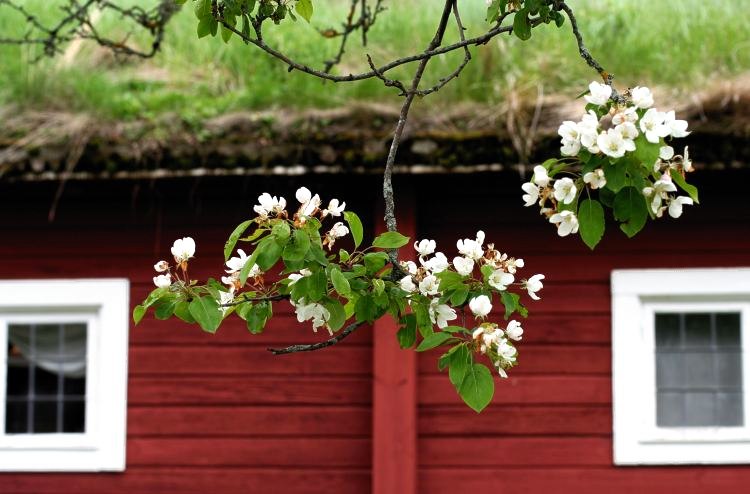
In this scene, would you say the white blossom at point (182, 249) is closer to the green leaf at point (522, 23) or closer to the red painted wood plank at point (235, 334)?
the green leaf at point (522, 23)

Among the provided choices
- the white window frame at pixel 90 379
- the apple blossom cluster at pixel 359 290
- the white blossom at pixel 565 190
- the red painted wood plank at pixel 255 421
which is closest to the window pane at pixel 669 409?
the red painted wood plank at pixel 255 421

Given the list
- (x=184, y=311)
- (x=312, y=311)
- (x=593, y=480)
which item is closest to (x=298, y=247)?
(x=312, y=311)

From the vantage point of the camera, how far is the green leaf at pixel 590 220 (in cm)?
189

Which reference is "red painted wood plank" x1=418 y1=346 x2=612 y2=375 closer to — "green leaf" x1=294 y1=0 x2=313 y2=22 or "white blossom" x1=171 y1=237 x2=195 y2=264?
"green leaf" x1=294 y1=0 x2=313 y2=22

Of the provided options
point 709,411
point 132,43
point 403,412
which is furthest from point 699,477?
point 132,43

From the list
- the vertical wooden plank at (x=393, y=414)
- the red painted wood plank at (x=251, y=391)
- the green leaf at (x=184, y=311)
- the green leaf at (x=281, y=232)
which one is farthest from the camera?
the red painted wood plank at (x=251, y=391)

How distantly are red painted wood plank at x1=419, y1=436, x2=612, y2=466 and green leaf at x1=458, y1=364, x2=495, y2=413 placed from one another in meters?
2.89

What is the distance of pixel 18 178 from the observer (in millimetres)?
4566

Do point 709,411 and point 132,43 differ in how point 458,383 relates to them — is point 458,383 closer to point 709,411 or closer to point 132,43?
point 709,411

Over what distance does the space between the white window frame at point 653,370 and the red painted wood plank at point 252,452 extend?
1.15 m

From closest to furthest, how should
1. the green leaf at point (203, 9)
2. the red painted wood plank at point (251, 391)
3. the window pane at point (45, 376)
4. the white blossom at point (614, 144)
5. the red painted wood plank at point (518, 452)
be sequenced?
1. the white blossom at point (614, 144)
2. the green leaf at point (203, 9)
3. the red painted wood plank at point (518, 452)
4. the red painted wood plank at point (251, 391)
5. the window pane at point (45, 376)

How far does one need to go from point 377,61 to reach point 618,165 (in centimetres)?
380

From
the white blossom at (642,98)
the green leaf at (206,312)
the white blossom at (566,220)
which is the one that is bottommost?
the green leaf at (206,312)

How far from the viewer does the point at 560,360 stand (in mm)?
4793
